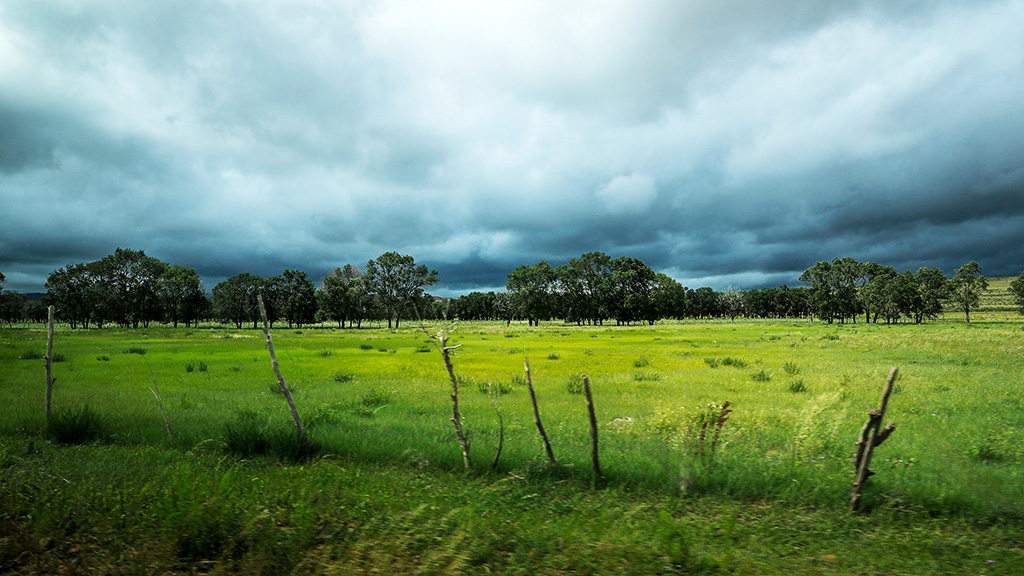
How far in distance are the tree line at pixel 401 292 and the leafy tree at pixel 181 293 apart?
0.84 ft

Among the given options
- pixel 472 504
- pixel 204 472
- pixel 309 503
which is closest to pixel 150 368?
pixel 204 472

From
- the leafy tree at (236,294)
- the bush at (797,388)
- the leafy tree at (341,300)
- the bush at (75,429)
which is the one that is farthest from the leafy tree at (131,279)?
the bush at (797,388)

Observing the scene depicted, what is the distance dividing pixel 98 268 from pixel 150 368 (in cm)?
10029

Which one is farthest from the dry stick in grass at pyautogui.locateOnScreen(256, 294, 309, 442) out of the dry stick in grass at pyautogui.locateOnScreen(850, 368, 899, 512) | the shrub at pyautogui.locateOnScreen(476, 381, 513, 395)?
the dry stick in grass at pyautogui.locateOnScreen(850, 368, 899, 512)

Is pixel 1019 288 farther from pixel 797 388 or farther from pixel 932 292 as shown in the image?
pixel 797 388

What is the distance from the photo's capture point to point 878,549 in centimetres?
531

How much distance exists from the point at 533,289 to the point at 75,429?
11676 centimetres

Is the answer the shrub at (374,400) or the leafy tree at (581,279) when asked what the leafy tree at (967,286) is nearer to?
the leafy tree at (581,279)

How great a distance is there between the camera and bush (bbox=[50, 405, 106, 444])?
32.0 ft

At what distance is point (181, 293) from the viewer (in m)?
110

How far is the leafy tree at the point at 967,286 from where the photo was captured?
352 ft

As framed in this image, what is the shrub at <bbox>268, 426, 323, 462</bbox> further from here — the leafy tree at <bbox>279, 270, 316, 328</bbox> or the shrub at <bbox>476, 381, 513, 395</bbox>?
the leafy tree at <bbox>279, 270, 316, 328</bbox>

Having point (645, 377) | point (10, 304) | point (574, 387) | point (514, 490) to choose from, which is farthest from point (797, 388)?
point (10, 304)

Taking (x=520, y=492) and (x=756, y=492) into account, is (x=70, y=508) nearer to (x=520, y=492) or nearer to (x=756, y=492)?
(x=520, y=492)
